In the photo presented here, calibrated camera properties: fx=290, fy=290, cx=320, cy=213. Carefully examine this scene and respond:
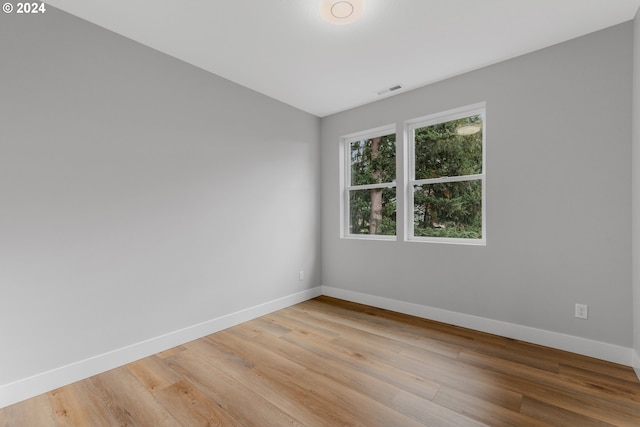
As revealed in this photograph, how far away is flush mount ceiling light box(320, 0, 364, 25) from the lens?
1.96 m

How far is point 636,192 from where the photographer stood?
2121 millimetres

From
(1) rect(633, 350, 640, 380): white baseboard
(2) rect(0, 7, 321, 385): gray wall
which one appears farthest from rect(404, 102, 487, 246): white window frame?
(2) rect(0, 7, 321, 385): gray wall

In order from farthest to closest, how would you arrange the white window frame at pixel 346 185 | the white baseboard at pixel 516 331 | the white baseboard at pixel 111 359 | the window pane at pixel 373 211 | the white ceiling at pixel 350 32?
the white window frame at pixel 346 185, the window pane at pixel 373 211, the white baseboard at pixel 516 331, the white ceiling at pixel 350 32, the white baseboard at pixel 111 359

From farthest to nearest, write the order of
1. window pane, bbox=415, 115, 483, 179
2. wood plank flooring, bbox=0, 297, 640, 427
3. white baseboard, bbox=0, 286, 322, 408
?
1. window pane, bbox=415, 115, 483, 179
2. white baseboard, bbox=0, 286, 322, 408
3. wood plank flooring, bbox=0, 297, 640, 427

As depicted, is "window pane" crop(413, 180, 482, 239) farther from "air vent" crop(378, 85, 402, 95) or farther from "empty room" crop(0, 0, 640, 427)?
"air vent" crop(378, 85, 402, 95)

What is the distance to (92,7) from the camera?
2.04 meters

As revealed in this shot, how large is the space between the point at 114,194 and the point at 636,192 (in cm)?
395

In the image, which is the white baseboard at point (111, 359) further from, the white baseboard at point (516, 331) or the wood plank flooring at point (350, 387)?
the white baseboard at point (516, 331)

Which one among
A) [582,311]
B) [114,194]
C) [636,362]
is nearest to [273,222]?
[114,194]

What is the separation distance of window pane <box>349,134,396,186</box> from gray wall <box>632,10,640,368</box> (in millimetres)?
2069

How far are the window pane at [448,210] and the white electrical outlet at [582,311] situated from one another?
948mm

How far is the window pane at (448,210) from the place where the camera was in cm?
304

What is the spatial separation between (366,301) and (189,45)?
3.38 meters

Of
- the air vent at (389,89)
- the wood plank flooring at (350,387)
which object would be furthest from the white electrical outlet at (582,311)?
the air vent at (389,89)
